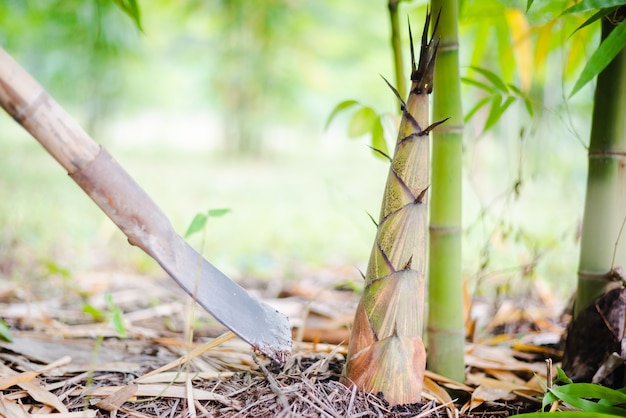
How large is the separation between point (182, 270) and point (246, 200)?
2781mm

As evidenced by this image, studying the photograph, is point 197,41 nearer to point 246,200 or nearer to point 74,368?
point 246,200

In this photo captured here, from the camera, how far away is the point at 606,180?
0.75 metres

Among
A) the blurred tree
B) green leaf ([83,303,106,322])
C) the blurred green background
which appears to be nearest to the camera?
green leaf ([83,303,106,322])

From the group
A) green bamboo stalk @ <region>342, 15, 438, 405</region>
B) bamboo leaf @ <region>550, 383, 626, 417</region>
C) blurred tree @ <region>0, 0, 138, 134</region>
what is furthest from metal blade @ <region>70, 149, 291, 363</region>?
blurred tree @ <region>0, 0, 138, 134</region>

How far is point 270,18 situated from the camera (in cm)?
392

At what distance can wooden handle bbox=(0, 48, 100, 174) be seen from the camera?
0.53 m

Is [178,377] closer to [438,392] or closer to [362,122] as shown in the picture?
[438,392]

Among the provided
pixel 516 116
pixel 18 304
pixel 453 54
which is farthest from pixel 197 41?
pixel 453 54

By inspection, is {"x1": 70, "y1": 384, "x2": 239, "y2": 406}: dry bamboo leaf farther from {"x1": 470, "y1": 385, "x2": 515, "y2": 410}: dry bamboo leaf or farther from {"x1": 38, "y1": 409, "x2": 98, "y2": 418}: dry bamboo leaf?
{"x1": 470, "y1": 385, "x2": 515, "y2": 410}: dry bamboo leaf

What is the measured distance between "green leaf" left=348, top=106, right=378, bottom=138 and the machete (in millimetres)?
393

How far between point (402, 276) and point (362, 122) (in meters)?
0.40

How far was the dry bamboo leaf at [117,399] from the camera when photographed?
64 centimetres

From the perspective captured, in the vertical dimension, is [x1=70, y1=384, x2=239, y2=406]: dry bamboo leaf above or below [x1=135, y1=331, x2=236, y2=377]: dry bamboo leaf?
below

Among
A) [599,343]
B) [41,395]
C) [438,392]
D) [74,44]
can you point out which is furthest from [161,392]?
[74,44]
